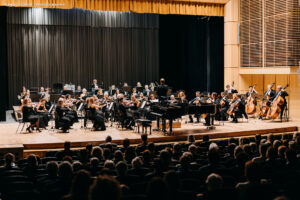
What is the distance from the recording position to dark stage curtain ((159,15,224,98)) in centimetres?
1856

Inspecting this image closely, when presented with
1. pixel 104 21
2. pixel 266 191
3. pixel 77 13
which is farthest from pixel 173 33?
pixel 266 191

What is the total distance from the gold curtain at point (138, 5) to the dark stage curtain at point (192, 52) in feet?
4.53

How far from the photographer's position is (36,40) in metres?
19.9

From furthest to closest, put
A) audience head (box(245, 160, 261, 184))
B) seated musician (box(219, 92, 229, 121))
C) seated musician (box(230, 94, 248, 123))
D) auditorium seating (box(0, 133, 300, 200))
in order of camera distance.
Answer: seated musician (box(219, 92, 229, 121)) → seated musician (box(230, 94, 248, 123)) → audience head (box(245, 160, 261, 184)) → auditorium seating (box(0, 133, 300, 200))

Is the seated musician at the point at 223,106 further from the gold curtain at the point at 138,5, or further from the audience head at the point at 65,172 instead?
the audience head at the point at 65,172

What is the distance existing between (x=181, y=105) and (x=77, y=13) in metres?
11.3

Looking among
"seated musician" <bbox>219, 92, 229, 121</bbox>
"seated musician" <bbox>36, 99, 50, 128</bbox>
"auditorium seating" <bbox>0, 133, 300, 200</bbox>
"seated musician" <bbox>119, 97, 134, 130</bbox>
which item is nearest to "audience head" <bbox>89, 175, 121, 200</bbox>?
"auditorium seating" <bbox>0, 133, 300, 200</bbox>

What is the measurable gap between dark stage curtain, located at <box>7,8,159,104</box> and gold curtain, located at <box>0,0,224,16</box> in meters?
5.95

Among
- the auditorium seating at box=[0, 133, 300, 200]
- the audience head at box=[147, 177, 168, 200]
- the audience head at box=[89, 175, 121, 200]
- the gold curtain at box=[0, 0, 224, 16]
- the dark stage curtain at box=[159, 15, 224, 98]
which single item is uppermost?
the gold curtain at box=[0, 0, 224, 16]

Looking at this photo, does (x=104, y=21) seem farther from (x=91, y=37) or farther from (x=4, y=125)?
(x=4, y=125)

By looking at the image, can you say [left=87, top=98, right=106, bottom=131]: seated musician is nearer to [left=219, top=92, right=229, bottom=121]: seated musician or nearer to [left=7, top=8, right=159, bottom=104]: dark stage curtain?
[left=219, top=92, right=229, bottom=121]: seated musician

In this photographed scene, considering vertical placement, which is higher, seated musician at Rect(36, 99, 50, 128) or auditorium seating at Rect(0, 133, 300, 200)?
seated musician at Rect(36, 99, 50, 128)

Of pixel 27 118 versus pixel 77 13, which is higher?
pixel 77 13

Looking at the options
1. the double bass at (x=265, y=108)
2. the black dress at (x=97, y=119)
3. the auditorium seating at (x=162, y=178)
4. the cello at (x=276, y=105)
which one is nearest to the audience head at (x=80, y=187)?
the auditorium seating at (x=162, y=178)
